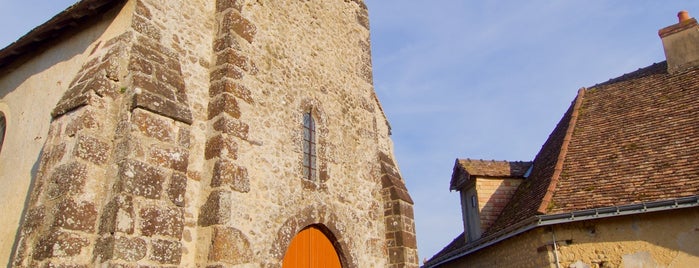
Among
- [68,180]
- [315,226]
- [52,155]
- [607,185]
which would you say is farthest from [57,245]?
[607,185]

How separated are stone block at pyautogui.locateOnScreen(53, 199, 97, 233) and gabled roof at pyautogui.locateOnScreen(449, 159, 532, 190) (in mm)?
8395

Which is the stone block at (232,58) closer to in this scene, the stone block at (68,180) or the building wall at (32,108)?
the building wall at (32,108)

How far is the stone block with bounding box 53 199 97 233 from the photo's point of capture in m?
4.93

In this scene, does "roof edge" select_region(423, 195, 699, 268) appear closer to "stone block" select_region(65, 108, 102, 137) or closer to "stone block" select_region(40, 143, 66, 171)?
"stone block" select_region(65, 108, 102, 137)

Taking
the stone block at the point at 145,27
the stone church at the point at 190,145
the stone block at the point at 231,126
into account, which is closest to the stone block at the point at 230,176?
the stone church at the point at 190,145

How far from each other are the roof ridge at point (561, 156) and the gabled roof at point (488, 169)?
1596 millimetres

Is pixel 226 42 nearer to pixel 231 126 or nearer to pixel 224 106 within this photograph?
pixel 224 106

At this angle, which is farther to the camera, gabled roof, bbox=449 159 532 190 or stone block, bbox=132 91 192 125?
gabled roof, bbox=449 159 532 190

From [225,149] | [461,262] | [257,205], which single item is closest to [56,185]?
[225,149]

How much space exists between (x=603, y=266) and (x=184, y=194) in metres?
6.62

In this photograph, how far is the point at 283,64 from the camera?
8062 millimetres

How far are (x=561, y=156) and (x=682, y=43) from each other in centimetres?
406

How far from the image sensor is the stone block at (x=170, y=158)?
18.5 feet

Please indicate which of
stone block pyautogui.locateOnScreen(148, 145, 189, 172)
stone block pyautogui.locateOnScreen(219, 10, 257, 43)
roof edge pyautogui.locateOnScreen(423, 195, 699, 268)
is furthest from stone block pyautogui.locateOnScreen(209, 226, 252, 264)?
roof edge pyautogui.locateOnScreen(423, 195, 699, 268)
